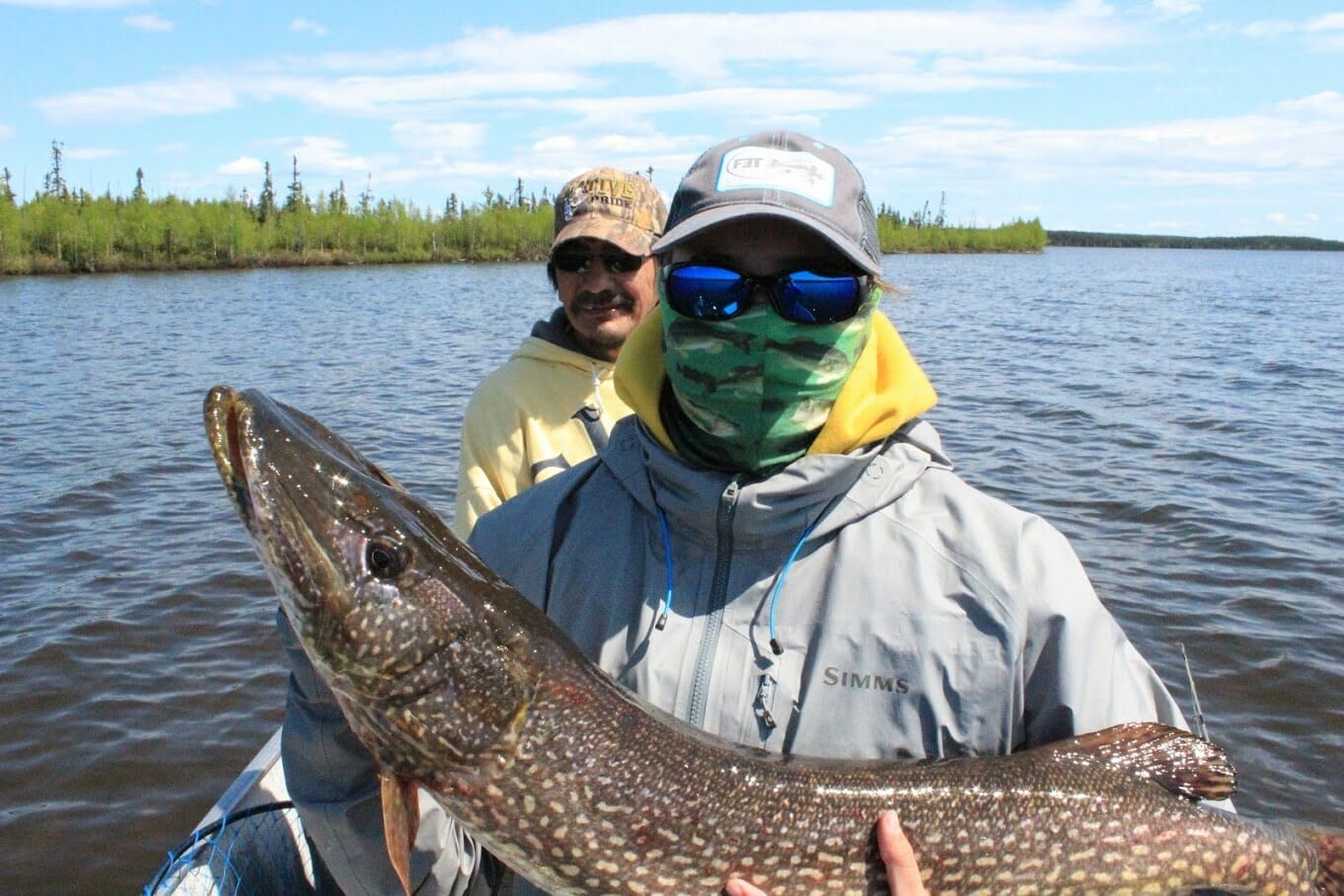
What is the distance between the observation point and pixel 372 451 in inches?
510

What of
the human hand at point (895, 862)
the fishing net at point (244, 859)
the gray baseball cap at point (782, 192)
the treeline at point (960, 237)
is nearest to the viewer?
the human hand at point (895, 862)

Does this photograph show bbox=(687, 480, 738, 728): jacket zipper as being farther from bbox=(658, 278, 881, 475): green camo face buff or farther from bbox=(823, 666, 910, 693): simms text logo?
bbox=(823, 666, 910, 693): simms text logo

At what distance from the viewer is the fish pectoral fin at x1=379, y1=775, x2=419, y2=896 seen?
2016 mm

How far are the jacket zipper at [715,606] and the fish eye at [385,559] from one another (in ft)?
2.09

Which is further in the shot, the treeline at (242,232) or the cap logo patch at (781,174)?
the treeline at (242,232)

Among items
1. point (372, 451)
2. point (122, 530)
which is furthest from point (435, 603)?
point (372, 451)

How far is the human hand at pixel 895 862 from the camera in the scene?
1.96m

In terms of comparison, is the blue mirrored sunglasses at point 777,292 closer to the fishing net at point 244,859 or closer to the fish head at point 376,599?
the fish head at point 376,599

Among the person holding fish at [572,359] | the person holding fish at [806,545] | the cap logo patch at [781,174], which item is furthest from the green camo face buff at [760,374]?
the person holding fish at [572,359]

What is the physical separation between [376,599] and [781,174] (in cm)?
118

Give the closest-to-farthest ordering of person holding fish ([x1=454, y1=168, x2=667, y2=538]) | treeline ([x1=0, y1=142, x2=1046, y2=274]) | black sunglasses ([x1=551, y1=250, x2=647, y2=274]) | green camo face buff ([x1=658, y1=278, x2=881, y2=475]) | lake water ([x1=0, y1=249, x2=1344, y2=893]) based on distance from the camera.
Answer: green camo face buff ([x1=658, y1=278, x2=881, y2=475]) < person holding fish ([x1=454, y1=168, x2=667, y2=538]) < black sunglasses ([x1=551, y1=250, x2=647, y2=274]) < lake water ([x1=0, y1=249, x2=1344, y2=893]) < treeline ([x1=0, y1=142, x2=1046, y2=274])

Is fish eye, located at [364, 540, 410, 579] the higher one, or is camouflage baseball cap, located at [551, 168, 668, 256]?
camouflage baseball cap, located at [551, 168, 668, 256]

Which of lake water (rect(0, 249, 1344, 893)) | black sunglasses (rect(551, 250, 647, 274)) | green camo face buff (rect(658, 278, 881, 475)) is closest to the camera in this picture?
green camo face buff (rect(658, 278, 881, 475))

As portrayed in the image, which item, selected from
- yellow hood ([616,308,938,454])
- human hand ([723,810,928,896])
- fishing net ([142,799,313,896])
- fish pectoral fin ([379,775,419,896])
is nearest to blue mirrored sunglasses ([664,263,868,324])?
yellow hood ([616,308,938,454])
